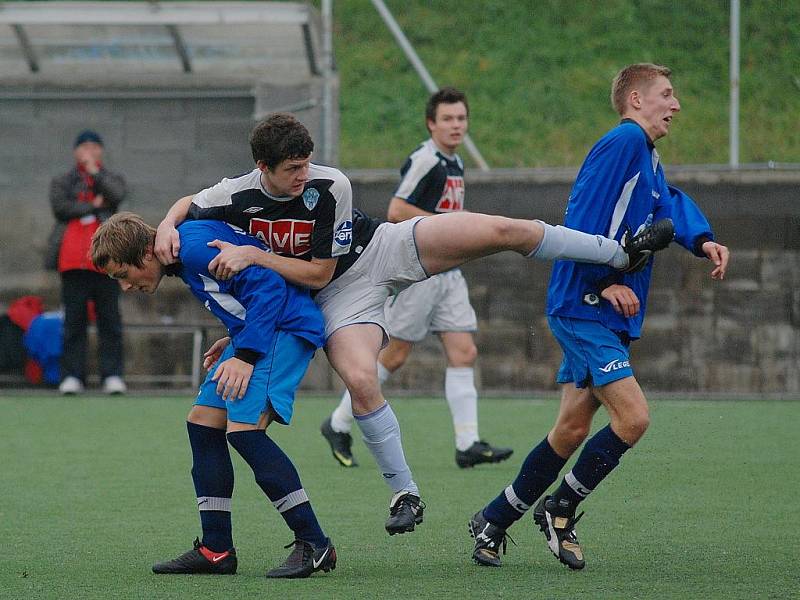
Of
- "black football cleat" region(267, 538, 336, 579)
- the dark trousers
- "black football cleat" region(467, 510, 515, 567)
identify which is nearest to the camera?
"black football cleat" region(267, 538, 336, 579)

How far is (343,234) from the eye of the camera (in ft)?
17.0

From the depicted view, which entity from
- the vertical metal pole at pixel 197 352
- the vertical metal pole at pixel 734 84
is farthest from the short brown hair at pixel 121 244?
the vertical metal pole at pixel 734 84

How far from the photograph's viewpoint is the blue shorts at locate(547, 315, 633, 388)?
504cm

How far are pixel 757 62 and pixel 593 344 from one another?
36.2ft

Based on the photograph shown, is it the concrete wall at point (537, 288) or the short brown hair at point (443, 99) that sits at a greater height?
the short brown hair at point (443, 99)

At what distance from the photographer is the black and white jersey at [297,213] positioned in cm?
513

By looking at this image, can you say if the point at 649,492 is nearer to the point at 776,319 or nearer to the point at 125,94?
the point at 776,319

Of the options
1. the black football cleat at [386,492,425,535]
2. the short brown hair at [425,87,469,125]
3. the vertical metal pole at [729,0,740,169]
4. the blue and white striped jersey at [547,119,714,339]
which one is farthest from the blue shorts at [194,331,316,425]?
the vertical metal pole at [729,0,740,169]

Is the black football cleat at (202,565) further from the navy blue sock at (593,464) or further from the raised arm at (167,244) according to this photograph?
the navy blue sock at (593,464)

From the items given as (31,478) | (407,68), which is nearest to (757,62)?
(407,68)

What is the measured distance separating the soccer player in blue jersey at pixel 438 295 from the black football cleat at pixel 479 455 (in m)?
0.21

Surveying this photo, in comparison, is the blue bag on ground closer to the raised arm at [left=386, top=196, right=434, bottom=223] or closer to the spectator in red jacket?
the spectator in red jacket

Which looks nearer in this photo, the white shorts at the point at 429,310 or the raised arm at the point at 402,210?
the raised arm at the point at 402,210

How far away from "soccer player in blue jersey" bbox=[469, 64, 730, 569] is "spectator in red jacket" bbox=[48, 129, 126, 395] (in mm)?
8209
